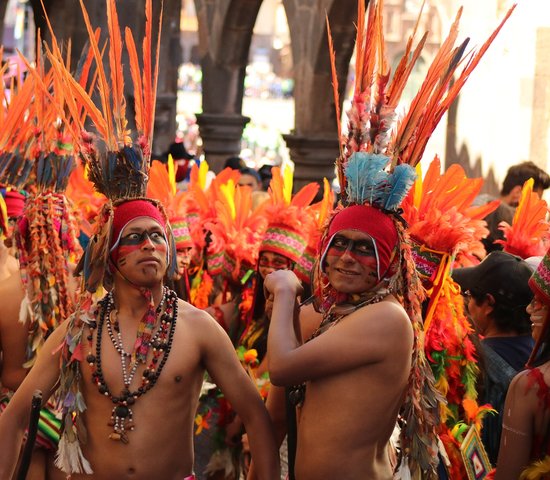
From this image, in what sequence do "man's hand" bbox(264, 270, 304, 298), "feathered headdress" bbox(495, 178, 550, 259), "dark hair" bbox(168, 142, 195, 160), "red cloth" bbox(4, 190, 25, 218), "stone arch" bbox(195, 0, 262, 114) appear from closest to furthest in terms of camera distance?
1. "man's hand" bbox(264, 270, 304, 298)
2. "feathered headdress" bbox(495, 178, 550, 259)
3. "red cloth" bbox(4, 190, 25, 218)
4. "dark hair" bbox(168, 142, 195, 160)
5. "stone arch" bbox(195, 0, 262, 114)

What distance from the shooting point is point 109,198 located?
4992 millimetres

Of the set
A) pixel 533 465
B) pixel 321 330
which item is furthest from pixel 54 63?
pixel 533 465

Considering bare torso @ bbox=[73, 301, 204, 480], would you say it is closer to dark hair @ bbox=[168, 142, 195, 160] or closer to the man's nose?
the man's nose

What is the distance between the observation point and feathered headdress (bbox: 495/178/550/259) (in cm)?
680

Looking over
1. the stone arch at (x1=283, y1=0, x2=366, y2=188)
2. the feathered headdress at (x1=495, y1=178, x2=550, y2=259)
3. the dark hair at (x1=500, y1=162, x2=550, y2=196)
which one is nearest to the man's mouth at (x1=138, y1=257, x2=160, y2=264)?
the feathered headdress at (x1=495, y1=178, x2=550, y2=259)

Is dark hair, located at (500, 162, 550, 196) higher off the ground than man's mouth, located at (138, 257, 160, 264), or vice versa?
man's mouth, located at (138, 257, 160, 264)

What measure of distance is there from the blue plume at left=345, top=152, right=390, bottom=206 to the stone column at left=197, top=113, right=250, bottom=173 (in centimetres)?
1227

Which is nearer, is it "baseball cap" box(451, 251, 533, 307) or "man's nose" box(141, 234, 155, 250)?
"man's nose" box(141, 234, 155, 250)

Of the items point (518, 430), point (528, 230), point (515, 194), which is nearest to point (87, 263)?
point (518, 430)

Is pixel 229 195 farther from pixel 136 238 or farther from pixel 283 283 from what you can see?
pixel 283 283

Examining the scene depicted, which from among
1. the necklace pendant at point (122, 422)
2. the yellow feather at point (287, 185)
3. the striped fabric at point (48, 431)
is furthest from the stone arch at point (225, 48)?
the necklace pendant at point (122, 422)

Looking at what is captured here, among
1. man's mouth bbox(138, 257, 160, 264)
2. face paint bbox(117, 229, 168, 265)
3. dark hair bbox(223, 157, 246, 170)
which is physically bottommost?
dark hair bbox(223, 157, 246, 170)

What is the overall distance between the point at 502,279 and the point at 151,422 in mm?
2077

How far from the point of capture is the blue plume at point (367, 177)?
4.50m
